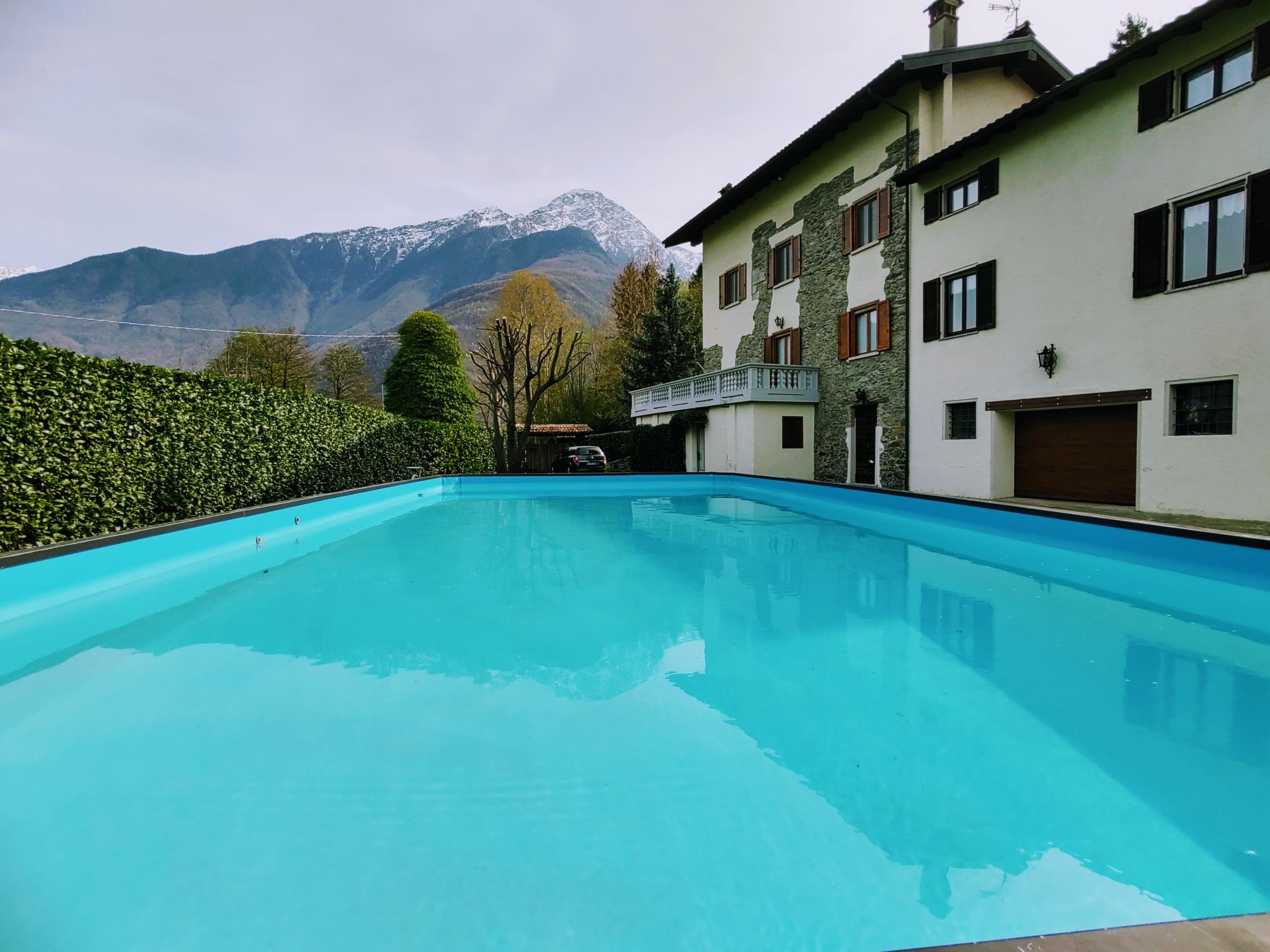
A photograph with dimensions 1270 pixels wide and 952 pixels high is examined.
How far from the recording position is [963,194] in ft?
44.4

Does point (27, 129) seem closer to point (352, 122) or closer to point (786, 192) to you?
point (352, 122)

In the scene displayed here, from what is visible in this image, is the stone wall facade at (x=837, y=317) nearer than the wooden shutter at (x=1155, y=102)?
No

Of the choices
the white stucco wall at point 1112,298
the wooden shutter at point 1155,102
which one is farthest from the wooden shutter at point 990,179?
the wooden shutter at point 1155,102

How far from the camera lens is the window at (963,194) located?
13227 millimetres

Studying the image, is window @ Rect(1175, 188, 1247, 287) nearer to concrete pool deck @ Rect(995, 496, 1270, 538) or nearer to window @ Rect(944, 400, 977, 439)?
concrete pool deck @ Rect(995, 496, 1270, 538)

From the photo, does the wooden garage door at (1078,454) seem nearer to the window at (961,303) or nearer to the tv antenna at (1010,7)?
the window at (961,303)

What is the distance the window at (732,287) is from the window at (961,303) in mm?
8932

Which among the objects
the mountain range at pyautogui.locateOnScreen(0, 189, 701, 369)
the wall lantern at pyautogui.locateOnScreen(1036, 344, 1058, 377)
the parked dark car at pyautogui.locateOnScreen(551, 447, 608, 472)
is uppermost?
the mountain range at pyautogui.locateOnScreen(0, 189, 701, 369)

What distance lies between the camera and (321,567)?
299 inches

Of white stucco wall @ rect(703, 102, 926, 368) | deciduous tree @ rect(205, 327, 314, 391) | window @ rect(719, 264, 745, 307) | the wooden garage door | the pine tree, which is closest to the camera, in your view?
the wooden garage door

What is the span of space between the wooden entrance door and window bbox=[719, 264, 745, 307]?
23.6 feet

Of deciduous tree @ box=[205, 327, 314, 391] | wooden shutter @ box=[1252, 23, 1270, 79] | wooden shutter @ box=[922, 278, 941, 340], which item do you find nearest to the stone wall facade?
wooden shutter @ box=[922, 278, 941, 340]

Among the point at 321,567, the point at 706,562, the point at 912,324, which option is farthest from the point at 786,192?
the point at 321,567

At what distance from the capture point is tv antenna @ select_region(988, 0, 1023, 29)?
52.0 feet
